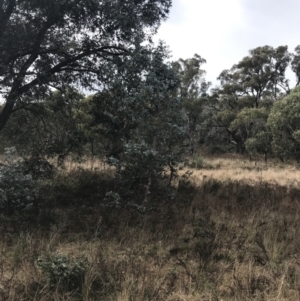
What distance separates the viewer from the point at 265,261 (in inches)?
190

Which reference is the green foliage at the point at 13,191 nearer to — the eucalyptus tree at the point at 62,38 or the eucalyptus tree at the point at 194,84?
the eucalyptus tree at the point at 62,38

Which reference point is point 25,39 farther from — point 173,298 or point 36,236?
point 173,298

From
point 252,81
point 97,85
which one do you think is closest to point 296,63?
point 252,81

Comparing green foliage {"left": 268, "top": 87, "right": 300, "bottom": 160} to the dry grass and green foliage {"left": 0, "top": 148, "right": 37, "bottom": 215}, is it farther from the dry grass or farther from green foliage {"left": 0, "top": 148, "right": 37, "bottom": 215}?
green foliage {"left": 0, "top": 148, "right": 37, "bottom": 215}

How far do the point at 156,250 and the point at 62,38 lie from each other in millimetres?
6871

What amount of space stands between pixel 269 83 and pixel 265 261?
137ft

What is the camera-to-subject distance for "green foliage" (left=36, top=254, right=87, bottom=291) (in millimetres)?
3738

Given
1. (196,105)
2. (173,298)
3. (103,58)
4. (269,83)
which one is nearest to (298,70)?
(269,83)

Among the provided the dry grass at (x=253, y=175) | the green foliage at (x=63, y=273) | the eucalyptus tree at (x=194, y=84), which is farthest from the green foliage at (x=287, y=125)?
the green foliage at (x=63, y=273)

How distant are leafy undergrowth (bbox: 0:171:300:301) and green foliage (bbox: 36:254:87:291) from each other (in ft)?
0.04

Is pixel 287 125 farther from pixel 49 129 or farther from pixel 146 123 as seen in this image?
pixel 146 123

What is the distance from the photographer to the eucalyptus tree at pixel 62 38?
27.2 ft

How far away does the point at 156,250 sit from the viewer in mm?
5285

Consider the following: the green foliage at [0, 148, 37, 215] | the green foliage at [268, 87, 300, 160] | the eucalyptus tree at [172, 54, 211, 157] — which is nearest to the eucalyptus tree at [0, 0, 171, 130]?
the green foliage at [0, 148, 37, 215]
